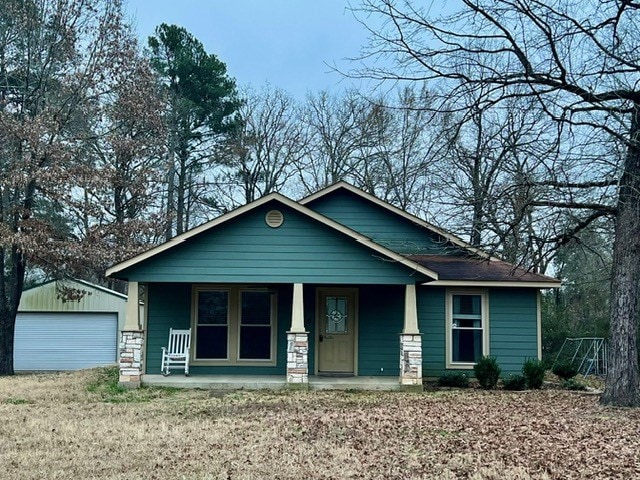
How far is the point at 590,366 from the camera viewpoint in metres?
19.0

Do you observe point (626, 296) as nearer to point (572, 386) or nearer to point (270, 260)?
point (572, 386)

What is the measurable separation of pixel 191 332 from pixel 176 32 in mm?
19020

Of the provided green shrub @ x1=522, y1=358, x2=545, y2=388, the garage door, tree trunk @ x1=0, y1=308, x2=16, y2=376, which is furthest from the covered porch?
the garage door

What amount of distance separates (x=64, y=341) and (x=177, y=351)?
1321 cm

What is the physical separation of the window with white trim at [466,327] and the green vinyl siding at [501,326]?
5.3 inches

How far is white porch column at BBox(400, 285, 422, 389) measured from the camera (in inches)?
528

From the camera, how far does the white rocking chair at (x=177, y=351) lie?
14.3 meters

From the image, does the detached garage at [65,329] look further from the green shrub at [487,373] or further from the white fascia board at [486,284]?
the green shrub at [487,373]

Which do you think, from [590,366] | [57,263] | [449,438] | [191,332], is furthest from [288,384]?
[590,366]

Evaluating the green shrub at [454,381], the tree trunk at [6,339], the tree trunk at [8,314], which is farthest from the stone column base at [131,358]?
the tree trunk at [6,339]

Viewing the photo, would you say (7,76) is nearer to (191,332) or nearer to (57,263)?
(57,263)

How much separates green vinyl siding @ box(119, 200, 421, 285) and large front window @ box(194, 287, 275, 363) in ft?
5.49

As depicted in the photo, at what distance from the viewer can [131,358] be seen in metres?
13.4

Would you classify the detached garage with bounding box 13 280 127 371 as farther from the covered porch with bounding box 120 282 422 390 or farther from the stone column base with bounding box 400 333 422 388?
the stone column base with bounding box 400 333 422 388
